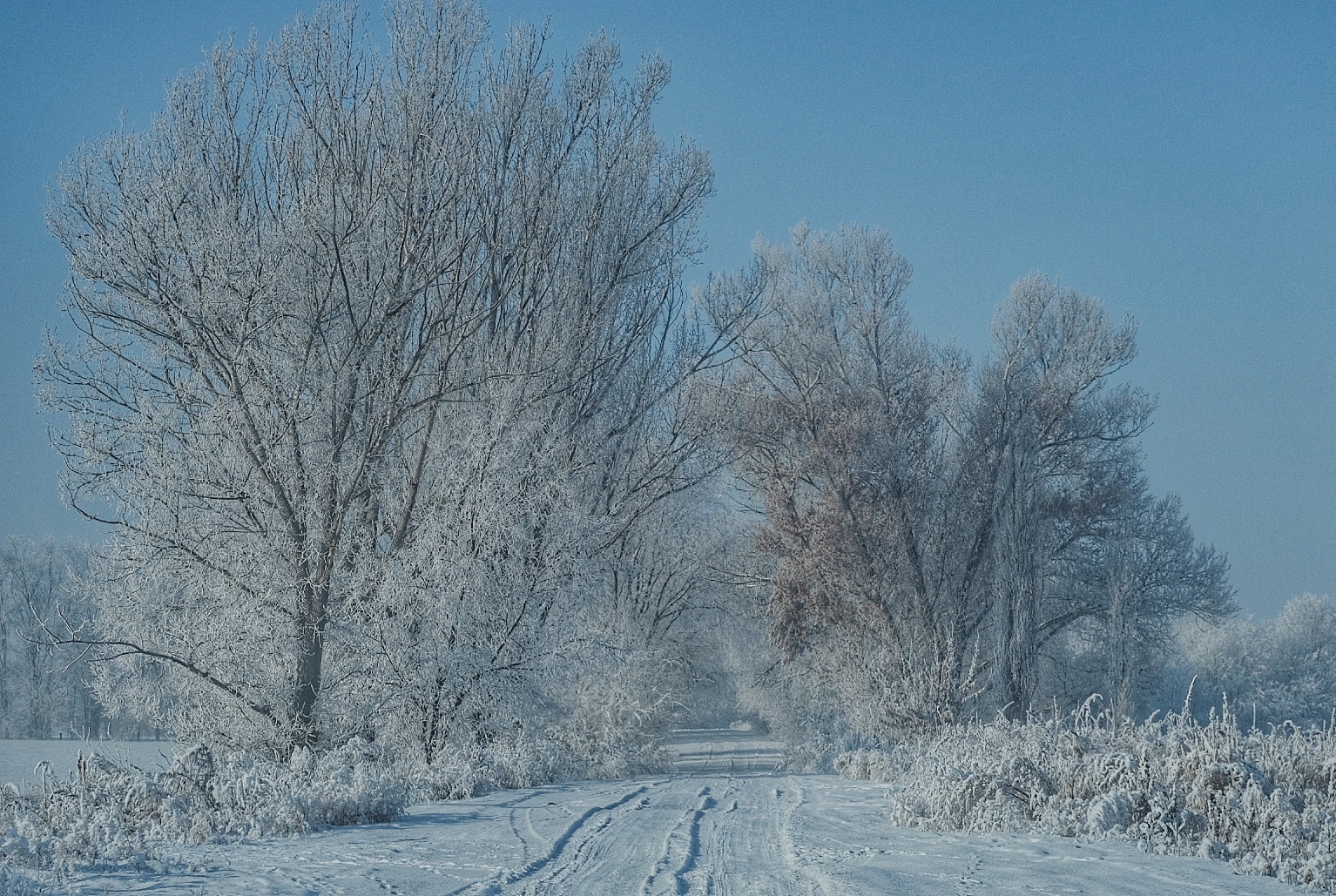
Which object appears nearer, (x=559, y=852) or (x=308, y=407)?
(x=559, y=852)

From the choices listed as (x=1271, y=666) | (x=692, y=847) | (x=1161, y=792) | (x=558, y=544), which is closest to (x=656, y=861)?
(x=692, y=847)

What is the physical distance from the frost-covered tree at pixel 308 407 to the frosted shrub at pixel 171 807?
502cm

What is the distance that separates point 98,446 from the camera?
11.9 m

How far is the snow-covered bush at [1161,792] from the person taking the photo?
5.41 meters

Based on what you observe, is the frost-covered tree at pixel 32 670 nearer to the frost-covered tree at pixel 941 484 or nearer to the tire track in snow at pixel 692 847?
the frost-covered tree at pixel 941 484

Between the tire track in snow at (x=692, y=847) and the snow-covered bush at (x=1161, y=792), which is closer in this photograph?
the tire track in snow at (x=692, y=847)

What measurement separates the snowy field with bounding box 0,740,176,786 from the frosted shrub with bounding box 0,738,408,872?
0.46 metres

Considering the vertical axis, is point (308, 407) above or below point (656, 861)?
above

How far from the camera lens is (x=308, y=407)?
41.5 feet

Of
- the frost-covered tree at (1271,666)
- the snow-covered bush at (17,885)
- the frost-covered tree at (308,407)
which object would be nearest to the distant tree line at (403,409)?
the frost-covered tree at (308,407)

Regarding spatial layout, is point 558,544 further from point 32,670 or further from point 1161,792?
point 32,670

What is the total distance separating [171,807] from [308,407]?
7516mm

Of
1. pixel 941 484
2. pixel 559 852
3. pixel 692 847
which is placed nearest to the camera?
pixel 559 852

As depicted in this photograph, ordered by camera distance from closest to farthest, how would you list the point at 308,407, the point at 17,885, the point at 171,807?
the point at 17,885, the point at 171,807, the point at 308,407
